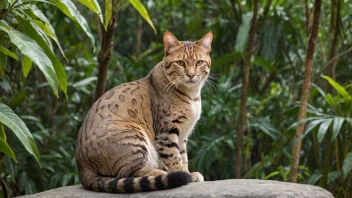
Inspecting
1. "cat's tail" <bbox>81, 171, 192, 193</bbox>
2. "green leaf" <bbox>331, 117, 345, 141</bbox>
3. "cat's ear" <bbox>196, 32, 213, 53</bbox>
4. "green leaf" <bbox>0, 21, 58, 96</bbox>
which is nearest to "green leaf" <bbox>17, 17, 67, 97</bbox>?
"green leaf" <bbox>0, 21, 58, 96</bbox>

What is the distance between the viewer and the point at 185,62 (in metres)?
4.85

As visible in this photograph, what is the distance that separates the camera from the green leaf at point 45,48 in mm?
4172

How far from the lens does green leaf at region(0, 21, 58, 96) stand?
3682 millimetres

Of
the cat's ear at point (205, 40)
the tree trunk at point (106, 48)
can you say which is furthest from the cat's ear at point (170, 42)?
the tree trunk at point (106, 48)

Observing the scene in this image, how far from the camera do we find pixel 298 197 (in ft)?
13.3

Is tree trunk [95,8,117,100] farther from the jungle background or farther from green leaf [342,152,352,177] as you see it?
green leaf [342,152,352,177]

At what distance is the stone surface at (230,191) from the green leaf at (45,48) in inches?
30.6

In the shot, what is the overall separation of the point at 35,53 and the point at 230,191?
1.47 metres

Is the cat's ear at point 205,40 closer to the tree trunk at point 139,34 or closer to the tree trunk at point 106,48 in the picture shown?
the tree trunk at point 106,48

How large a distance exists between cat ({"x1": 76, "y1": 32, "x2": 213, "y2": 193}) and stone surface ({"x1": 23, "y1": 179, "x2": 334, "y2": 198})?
7 cm

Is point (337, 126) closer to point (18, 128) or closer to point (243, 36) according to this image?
point (243, 36)

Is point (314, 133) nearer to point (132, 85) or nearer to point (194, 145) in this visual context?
point (194, 145)

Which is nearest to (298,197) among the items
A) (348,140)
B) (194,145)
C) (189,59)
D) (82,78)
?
(189,59)

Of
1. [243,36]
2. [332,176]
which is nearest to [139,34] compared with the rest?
[243,36]
